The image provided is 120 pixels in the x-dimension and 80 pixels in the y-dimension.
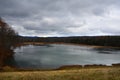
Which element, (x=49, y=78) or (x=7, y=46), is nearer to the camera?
(x=49, y=78)

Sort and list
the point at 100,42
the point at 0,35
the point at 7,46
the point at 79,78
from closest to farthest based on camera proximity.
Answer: the point at 79,78, the point at 0,35, the point at 7,46, the point at 100,42

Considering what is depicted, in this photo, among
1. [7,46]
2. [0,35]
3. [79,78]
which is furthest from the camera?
[7,46]

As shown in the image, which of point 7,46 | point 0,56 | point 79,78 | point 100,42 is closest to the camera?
point 79,78

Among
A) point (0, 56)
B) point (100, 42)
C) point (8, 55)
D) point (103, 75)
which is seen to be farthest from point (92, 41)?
point (103, 75)

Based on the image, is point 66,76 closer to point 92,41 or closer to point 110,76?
point 110,76

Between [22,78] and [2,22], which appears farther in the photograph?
[2,22]

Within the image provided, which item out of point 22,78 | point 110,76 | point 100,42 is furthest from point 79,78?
point 100,42

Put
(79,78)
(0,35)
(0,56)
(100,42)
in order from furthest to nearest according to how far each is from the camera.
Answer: (100,42) < (0,35) < (0,56) < (79,78)

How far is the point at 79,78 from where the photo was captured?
21.4m

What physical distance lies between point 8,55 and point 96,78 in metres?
64.3

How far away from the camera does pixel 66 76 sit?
73.8 ft

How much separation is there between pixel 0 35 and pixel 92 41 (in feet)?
408

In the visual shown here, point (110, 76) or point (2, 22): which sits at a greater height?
point (2, 22)

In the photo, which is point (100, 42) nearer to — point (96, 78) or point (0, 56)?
point (0, 56)
